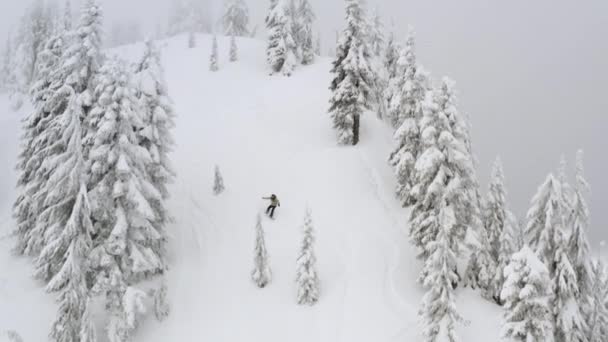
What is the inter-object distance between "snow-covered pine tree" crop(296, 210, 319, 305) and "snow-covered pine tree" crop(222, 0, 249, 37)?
5921 cm

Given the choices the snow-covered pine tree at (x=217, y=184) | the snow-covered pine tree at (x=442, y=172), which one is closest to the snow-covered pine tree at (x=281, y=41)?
the snow-covered pine tree at (x=217, y=184)

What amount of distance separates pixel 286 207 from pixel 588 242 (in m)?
17.9

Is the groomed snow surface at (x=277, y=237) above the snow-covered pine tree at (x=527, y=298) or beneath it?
beneath

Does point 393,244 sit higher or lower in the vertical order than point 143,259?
lower

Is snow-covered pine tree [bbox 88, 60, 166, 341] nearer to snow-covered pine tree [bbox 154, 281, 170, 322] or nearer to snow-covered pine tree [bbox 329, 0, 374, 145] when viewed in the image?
snow-covered pine tree [bbox 154, 281, 170, 322]

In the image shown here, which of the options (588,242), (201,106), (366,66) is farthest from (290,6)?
(588,242)

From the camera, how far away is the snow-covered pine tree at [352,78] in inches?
1387

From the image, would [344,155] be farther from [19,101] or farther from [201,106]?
[19,101]

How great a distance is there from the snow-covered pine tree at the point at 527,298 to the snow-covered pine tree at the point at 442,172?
6337mm

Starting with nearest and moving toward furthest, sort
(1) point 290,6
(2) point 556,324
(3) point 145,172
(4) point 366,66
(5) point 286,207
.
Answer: (2) point 556,324 < (3) point 145,172 < (5) point 286,207 < (4) point 366,66 < (1) point 290,6

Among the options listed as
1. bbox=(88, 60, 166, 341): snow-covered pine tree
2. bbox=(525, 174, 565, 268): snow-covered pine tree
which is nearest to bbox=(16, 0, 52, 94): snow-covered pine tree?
bbox=(88, 60, 166, 341): snow-covered pine tree

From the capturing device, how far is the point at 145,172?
23.9m

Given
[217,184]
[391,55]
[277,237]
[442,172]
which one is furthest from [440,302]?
[391,55]

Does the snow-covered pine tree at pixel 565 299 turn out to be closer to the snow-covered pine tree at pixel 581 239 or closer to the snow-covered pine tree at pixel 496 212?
the snow-covered pine tree at pixel 581 239
